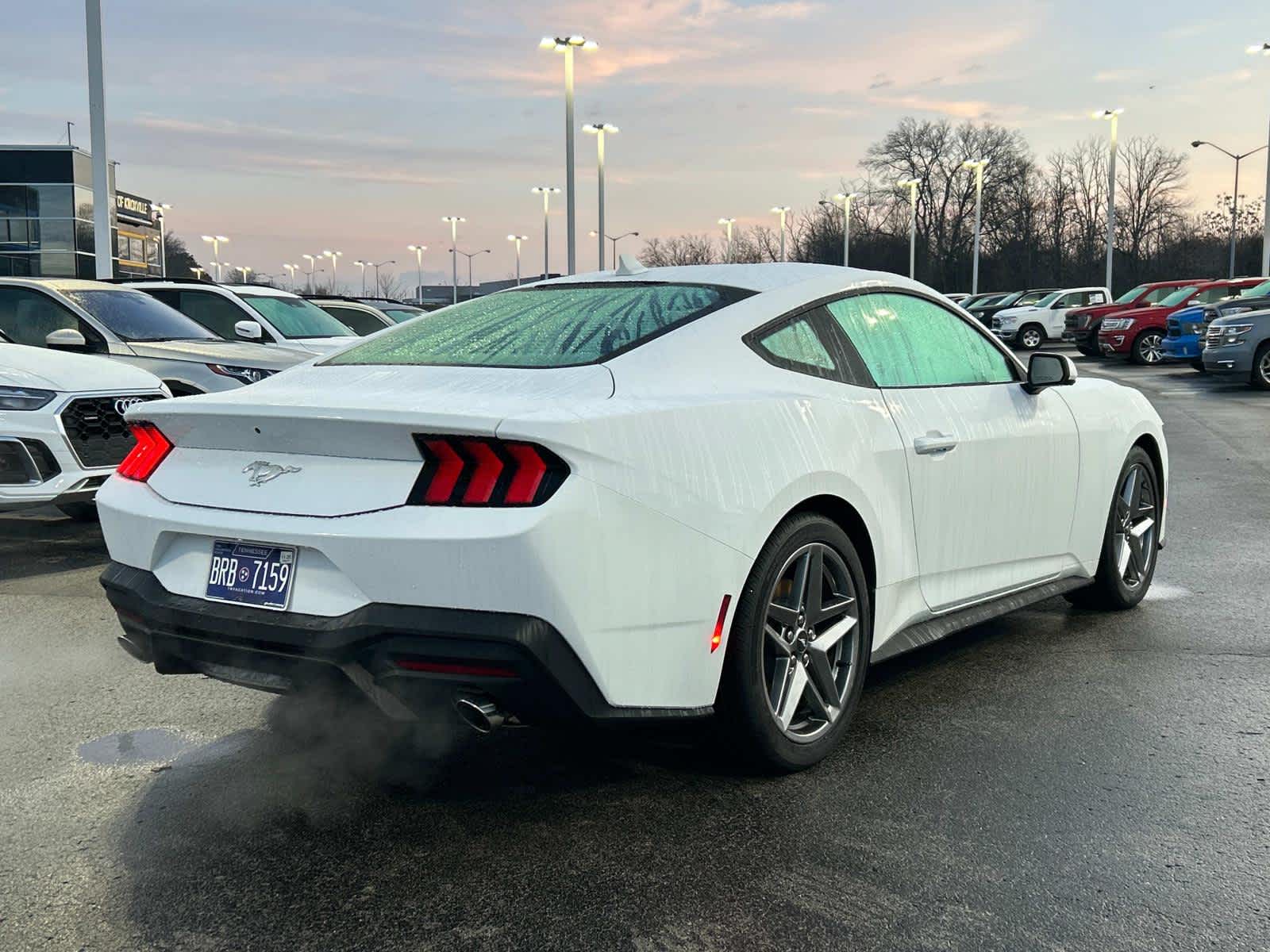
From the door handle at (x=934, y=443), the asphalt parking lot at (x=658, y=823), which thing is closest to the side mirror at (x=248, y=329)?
the asphalt parking lot at (x=658, y=823)

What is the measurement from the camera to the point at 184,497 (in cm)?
341

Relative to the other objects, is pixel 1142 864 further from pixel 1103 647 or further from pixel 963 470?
pixel 1103 647

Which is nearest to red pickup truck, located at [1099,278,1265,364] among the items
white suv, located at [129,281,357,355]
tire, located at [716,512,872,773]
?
white suv, located at [129,281,357,355]

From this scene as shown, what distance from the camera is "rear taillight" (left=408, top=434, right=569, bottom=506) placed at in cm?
298

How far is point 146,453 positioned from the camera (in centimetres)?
367

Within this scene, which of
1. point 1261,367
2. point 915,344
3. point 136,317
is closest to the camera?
point 915,344

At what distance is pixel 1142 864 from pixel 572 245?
31.4 metres

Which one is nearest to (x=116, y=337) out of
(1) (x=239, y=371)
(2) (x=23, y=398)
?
(1) (x=239, y=371)

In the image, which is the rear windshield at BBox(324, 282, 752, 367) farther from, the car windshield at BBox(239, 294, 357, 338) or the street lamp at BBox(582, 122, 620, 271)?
the street lamp at BBox(582, 122, 620, 271)

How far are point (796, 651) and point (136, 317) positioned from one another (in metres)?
7.64

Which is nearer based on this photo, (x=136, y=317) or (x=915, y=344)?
(x=915, y=344)

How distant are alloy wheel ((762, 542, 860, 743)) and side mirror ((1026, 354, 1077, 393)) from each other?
158 cm

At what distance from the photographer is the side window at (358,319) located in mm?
17641

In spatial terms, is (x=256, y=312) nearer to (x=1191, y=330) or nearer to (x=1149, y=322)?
(x=1191, y=330)
